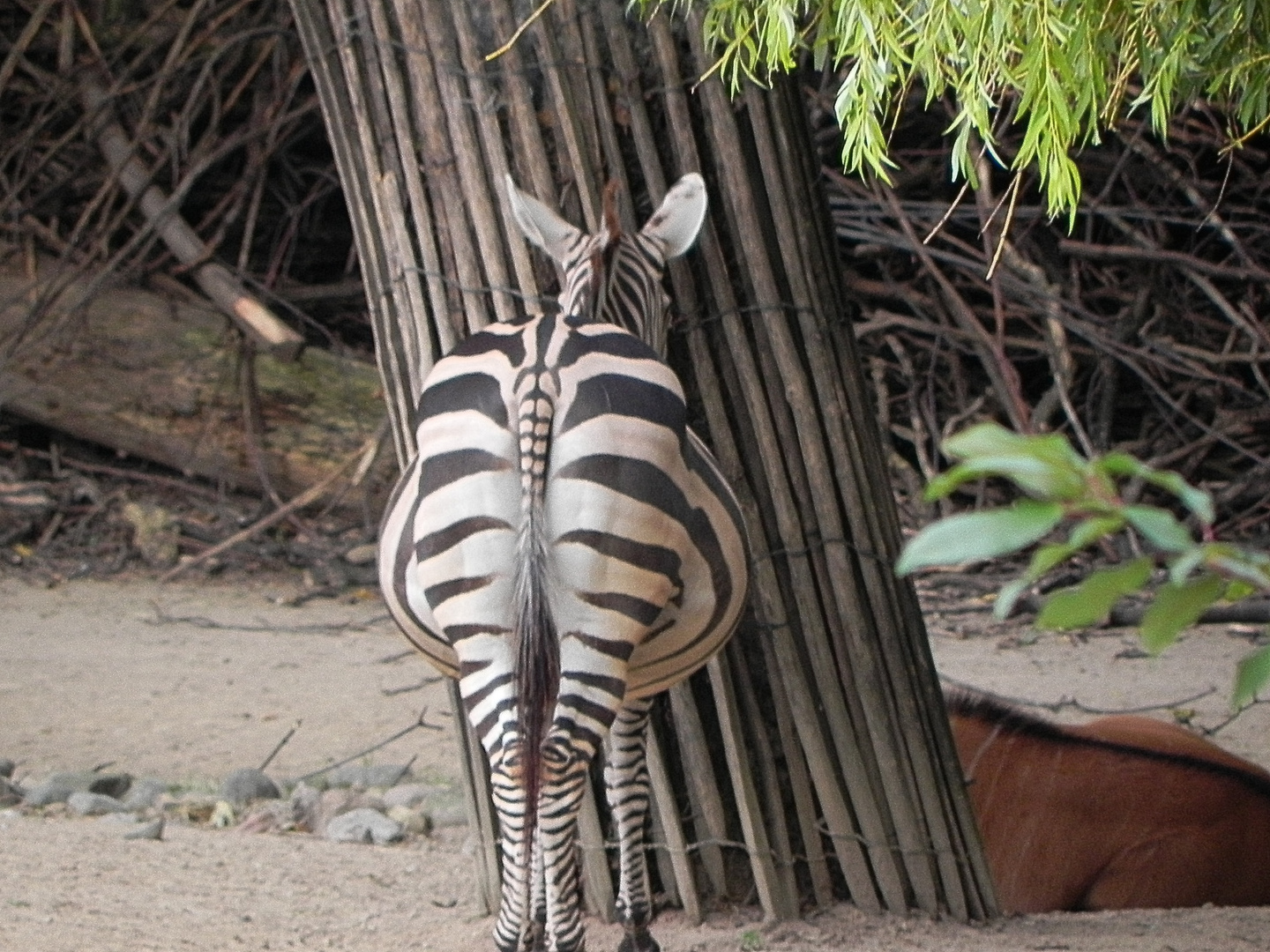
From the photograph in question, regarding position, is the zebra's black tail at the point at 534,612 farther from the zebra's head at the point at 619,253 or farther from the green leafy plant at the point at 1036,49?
the green leafy plant at the point at 1036,49

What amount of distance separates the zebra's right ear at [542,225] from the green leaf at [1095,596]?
7.73 feet

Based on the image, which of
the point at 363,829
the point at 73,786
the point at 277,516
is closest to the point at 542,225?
the point at 363,829

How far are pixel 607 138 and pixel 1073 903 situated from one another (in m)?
2.66

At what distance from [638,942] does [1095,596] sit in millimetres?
2566

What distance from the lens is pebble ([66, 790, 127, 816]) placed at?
182 inches

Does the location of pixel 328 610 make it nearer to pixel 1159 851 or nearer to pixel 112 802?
pixel 112 802

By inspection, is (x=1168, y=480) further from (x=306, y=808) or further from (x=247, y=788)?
(x=247, y=788)

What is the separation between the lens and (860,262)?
29.4 feet

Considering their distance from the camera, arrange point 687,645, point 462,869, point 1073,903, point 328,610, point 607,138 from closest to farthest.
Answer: point 687,645 → point 607,138 → point 462,869 → point 1073,903 → point 328,610

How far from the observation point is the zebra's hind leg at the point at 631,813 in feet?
11.1

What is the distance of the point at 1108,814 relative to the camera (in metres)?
4.48

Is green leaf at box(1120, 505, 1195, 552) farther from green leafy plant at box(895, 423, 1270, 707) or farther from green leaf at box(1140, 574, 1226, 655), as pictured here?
green leaf at box(1140, 574, 1226, 655)

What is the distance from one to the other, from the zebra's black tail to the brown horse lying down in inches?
77.3

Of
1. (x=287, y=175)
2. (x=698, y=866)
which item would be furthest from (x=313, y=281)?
(x=698, y=866)
